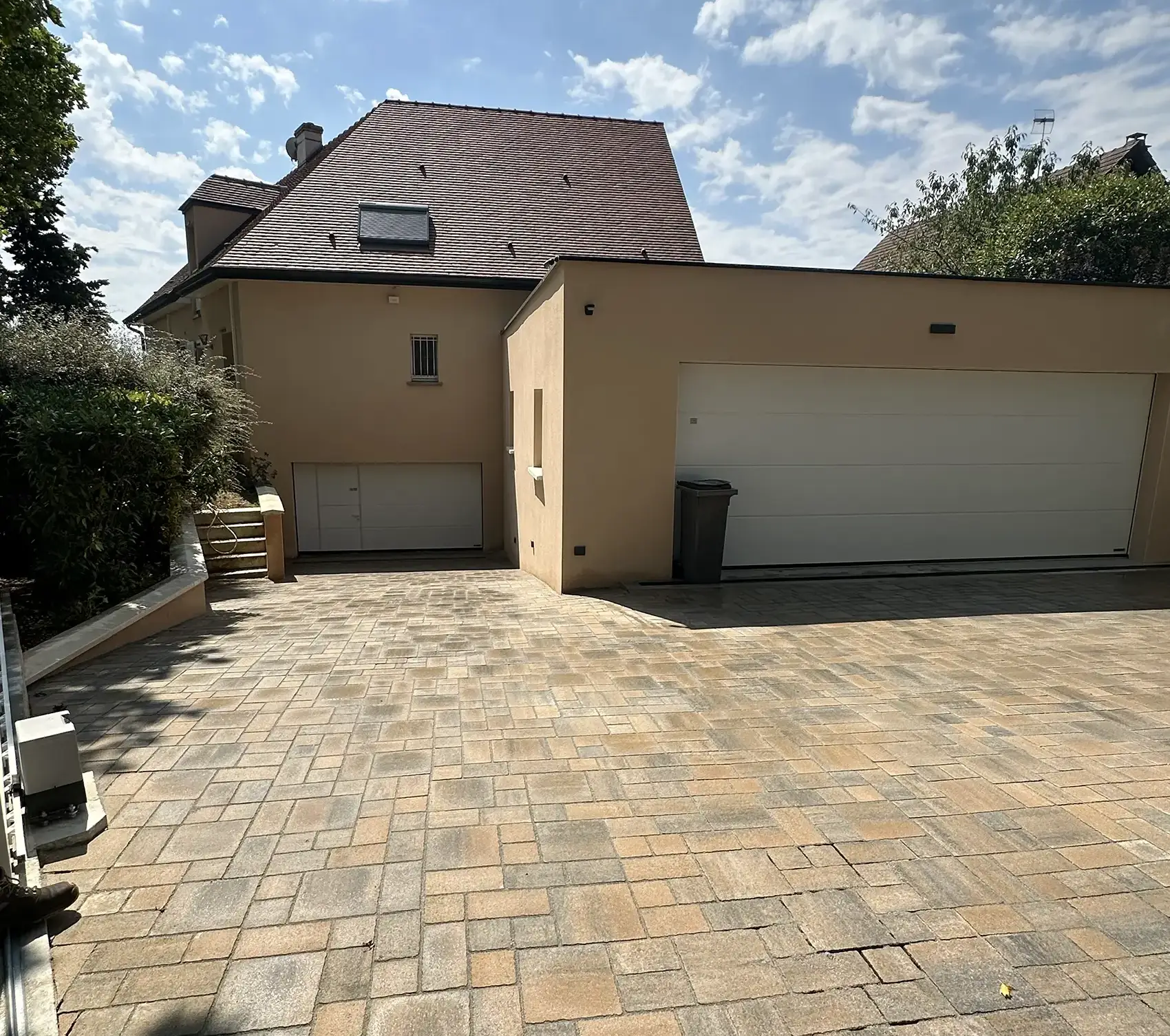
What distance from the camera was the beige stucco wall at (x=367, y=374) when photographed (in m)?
13.1

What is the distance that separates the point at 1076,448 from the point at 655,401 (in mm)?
6004

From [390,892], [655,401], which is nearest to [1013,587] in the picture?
[655,401]

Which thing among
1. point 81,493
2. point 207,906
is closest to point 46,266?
point 81,493

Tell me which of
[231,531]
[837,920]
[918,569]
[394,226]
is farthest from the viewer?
[394,226]

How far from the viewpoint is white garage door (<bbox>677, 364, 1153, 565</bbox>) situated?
8.31 meters

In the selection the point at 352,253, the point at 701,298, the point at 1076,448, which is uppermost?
the point at 352,253

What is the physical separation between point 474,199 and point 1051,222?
12.5 metres

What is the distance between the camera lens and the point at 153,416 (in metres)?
6.80

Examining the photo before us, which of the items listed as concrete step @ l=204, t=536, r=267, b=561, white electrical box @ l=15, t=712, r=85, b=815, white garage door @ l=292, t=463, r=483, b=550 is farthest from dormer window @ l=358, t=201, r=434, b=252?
white electrical box @ l=15, t=712, r=85, b=815

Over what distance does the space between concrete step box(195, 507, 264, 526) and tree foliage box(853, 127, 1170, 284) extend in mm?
13674

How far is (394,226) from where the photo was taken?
45.9ft

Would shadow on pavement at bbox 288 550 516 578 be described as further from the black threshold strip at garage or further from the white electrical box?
the white electrical box

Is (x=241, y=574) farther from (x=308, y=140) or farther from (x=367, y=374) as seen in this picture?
(x=308, y=140)

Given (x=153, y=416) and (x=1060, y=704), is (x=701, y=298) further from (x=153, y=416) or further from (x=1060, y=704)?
(x=153, y=416)
